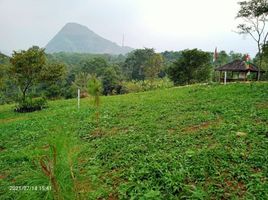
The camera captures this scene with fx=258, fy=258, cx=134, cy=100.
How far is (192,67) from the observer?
2878 cm

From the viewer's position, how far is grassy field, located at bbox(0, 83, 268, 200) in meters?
1.61

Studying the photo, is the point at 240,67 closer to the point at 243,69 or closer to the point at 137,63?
the point at 243,69

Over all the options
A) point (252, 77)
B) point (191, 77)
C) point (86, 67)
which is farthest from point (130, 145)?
point (86, 67)

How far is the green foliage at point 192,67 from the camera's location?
28.4 metres

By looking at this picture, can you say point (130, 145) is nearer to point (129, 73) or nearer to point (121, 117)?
point (121, 117)

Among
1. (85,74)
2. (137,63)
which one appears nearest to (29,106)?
(85,74)

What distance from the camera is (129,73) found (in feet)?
161

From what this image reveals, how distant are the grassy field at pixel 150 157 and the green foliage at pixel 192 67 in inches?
779

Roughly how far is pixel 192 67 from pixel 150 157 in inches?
978

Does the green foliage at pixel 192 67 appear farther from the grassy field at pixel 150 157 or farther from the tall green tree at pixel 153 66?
the grassy field at pixel 150 157

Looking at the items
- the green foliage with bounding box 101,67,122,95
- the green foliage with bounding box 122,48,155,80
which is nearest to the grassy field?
the green foliage with bounding box 101,67,122,95

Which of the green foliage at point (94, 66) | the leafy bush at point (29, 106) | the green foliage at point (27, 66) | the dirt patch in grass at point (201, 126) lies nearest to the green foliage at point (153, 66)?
the green foliage at point (94, 66)

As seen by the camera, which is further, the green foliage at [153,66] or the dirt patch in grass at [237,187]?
the green foliage at [153,66]

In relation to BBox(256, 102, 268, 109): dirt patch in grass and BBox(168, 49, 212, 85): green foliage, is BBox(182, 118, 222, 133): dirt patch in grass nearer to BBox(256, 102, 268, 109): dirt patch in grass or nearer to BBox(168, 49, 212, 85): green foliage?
BBox(256, 102, 268, 109): dirt patch in grass
